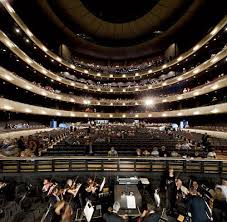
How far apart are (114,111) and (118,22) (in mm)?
19103

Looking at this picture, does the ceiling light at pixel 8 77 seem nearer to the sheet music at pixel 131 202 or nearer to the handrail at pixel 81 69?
the handrail at pixel 81 69

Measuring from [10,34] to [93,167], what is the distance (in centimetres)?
2402

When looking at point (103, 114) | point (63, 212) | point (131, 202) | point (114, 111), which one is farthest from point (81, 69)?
point (63, 212)

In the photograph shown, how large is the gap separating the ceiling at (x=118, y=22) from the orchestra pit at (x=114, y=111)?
0.21 metres

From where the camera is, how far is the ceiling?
96.3ft

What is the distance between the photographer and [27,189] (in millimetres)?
7539

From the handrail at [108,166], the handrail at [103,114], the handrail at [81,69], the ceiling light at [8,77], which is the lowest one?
the handrail at [108,166]

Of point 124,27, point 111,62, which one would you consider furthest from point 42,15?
point 111,62

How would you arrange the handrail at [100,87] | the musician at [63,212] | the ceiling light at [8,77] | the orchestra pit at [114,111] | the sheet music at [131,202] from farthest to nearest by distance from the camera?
1. the handrail at [100,87]
2. the ceiling light at [8,77]
3. the orchestra pit at [114,111]
4. the sheet music at [131,202]
5. the musician at [63,212]

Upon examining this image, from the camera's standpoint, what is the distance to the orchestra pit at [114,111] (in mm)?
6324

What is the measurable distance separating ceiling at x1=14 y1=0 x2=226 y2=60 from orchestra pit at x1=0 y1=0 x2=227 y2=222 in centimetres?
21

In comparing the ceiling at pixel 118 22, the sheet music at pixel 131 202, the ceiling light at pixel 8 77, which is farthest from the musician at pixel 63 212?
the ceiling at pixel 118 22

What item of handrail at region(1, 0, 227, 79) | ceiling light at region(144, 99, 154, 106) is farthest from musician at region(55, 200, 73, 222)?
ceiling light at region(144, 99, 154, 106)

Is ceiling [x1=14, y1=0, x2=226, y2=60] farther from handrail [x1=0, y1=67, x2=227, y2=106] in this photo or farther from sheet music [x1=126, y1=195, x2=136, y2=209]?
sheet music [x1=126, y1=195, x2=136, y2=209]
